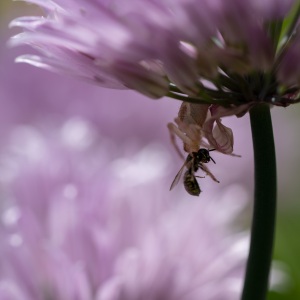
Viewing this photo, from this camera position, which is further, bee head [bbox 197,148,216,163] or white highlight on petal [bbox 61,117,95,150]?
white highlight on petal [bbox 61,117,95,150]

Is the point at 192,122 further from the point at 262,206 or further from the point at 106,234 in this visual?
the point at 106,234

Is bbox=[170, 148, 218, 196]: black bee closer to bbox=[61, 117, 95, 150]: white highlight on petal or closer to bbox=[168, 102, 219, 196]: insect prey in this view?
bbox=[168, 102, 219, 196]: insect prey

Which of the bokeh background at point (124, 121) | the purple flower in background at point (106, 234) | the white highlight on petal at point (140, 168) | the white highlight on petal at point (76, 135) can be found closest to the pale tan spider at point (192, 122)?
the purple flower in background at point (106, 234)

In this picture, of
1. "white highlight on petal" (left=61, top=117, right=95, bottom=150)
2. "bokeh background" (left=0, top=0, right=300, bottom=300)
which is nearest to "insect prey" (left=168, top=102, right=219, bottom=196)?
"white highlight on petal" (left=61, top=117, right=95, bottom=150)

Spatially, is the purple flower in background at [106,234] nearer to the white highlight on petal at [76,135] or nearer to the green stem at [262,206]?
the white highlight on petal at [76,135]

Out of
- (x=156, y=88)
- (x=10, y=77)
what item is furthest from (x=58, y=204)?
(x=10, y=77)

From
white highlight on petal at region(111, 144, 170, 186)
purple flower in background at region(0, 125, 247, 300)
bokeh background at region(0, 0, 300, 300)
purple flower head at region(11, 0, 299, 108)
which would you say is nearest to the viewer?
purple flower head at region(11, 0, 299, 108)
